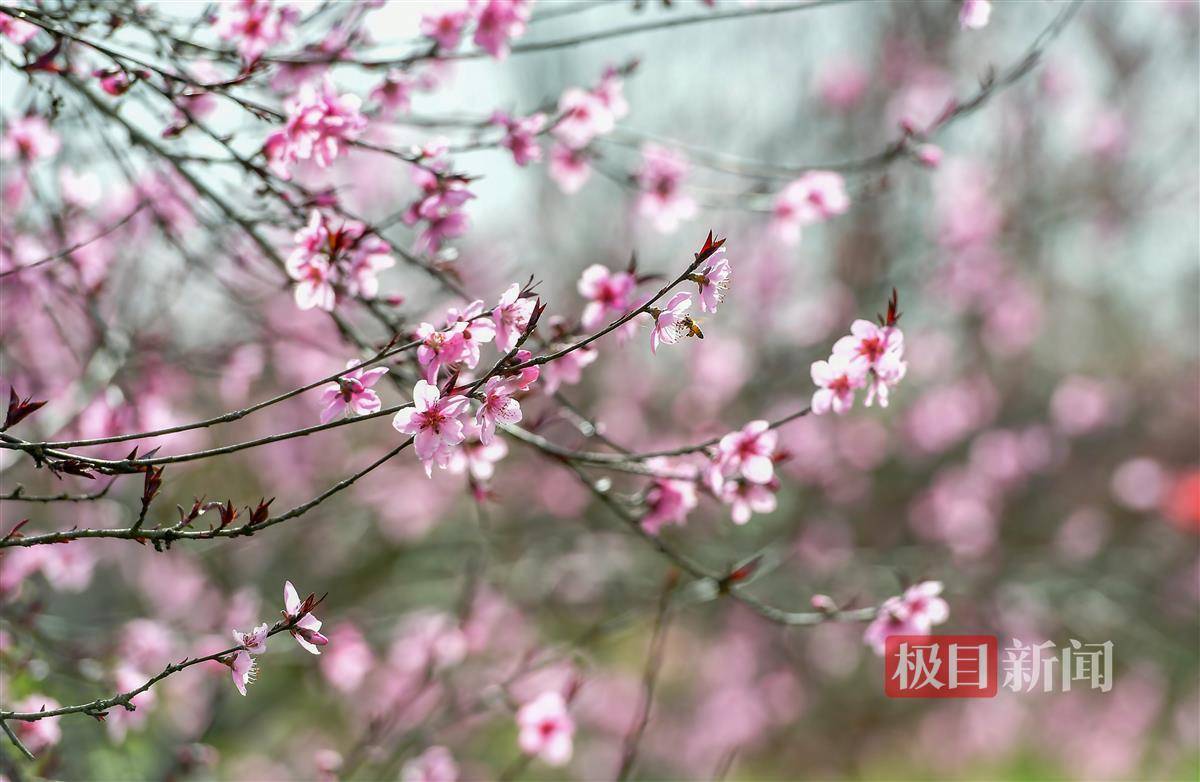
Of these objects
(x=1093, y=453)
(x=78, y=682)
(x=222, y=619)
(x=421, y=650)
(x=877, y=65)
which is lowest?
(x=78, y=682)

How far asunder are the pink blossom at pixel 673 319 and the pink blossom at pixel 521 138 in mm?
1029

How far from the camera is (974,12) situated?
239 cm

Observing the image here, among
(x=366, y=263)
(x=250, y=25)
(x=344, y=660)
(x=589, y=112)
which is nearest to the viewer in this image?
(x=366, y=263)

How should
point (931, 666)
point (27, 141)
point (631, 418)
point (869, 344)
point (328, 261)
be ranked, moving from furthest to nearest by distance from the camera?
point (631, 418)
point (931, 666)
point (27, 141)
point (328, 261)
point (869, 344)

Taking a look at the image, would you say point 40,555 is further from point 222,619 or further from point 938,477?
point 938,477

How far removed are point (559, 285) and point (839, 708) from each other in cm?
441

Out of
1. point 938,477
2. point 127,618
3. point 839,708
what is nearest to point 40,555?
point 127,618

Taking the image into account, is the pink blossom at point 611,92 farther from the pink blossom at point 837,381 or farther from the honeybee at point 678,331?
the honeybee at point 678,331

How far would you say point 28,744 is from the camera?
8.13 ft

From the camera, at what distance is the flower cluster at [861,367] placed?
1.91 meters

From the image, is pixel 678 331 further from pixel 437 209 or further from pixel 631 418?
pixel 631 418

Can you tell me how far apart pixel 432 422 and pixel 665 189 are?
170cm

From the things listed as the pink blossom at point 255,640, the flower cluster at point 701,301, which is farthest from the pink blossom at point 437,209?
the pink blossom at point 255,640

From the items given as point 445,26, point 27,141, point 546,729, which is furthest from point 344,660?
point 445,26
